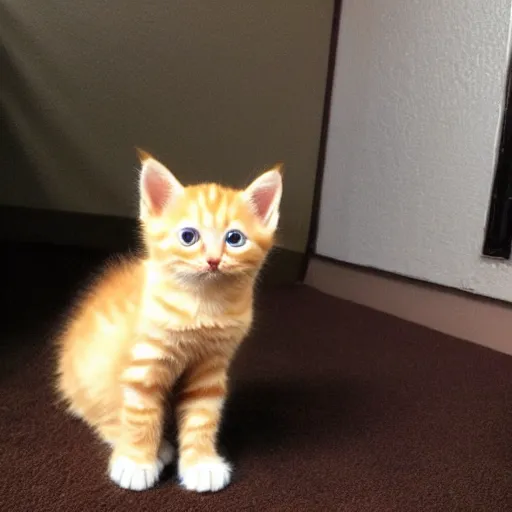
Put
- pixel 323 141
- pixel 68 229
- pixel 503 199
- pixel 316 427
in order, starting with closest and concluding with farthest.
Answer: pixel 316 427 < pixel 503 199 < pixel 68 229 < pixel 323 141

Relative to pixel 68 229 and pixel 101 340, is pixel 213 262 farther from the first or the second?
pixel 68 229

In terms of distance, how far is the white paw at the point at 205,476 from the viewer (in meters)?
0.72

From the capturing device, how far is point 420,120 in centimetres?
159

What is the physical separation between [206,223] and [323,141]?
1352 mm

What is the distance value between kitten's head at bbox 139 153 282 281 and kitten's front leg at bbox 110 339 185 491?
105 mm

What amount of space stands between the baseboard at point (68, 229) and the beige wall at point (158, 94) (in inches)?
1.1

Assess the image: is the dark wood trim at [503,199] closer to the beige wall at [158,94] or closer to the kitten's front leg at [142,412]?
the beige wall at [158,94]

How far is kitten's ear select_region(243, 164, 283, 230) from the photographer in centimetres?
75

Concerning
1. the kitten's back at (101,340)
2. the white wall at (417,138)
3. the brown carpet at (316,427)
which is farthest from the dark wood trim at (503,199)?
the kitten's back at (101,340)

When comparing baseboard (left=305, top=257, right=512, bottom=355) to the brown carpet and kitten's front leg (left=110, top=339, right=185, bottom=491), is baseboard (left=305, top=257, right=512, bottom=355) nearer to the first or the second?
the brown carpet

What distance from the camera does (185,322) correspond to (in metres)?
0.71

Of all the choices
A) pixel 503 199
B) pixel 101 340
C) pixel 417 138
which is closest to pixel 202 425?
pixel 101 340

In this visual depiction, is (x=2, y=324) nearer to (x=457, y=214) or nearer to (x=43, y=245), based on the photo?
(x=43, y=245)

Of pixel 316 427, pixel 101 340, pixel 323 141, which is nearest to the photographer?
pixel 101 340
